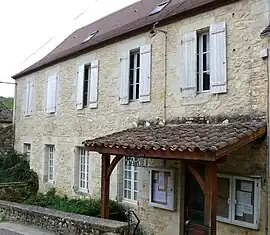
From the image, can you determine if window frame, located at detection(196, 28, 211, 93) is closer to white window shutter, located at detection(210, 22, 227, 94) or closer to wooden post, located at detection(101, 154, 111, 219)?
white window shutter, located at detection(210, 22, 227, 94)

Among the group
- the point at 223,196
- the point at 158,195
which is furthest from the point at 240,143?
the point at 158,195

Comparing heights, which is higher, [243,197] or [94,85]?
[94,85]

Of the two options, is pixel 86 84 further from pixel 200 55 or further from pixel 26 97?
pixel 26 97

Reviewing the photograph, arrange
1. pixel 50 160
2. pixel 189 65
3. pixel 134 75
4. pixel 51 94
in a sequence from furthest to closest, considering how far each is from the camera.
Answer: pixel 50 160, pixel 51 94, pixel 134 75, pixel 189 65

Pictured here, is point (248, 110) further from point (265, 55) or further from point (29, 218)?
point (29, 218)

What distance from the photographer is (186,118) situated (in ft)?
26.9

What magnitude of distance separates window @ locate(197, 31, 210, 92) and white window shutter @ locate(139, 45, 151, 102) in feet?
5.07

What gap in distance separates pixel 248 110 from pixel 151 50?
10.9 ft

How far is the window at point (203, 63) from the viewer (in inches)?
314

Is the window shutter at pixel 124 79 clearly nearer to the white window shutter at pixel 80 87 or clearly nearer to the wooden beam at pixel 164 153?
the white window shutter at pixel 80 87

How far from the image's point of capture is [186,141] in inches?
247

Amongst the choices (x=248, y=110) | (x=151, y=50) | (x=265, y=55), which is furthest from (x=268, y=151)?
(x=151, y=50)

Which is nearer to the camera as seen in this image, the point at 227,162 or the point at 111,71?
the point at 227,162

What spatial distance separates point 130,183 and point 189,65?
373 centimetres
